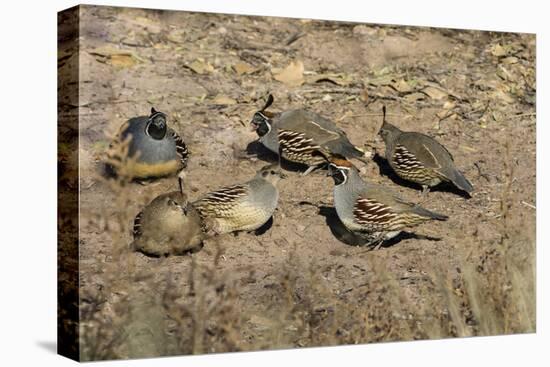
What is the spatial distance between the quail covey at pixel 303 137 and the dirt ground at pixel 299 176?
0.08 metres

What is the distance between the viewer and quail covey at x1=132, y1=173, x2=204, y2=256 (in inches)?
317

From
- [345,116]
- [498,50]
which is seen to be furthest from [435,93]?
[345,116]

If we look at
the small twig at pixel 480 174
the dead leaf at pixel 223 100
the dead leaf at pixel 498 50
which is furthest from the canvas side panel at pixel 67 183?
the dead leaf at pixel 498 50

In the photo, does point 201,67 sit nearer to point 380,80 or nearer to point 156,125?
point 156,125

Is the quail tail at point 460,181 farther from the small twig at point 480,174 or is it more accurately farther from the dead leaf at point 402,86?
the dead leaf at point 402,86

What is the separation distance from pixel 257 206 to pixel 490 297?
7.33 ft

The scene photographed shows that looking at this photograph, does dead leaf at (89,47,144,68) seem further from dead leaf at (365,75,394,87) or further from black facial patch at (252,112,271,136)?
dead leaf at (365,75,394,87)

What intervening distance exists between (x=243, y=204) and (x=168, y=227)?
0.62 m

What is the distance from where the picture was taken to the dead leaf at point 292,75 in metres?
8.66

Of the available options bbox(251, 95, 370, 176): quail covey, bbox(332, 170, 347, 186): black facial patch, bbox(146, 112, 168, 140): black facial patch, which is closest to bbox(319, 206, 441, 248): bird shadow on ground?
bbox(332, 170, 347, 186): black facial patch

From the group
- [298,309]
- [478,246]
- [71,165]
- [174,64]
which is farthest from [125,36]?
[478,246]

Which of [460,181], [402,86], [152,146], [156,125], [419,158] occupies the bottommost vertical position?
[460,181]

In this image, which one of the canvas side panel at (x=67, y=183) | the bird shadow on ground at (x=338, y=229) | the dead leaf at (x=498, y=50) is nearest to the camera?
the canvas side panel at (x=67, y=183)

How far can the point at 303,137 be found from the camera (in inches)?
345
